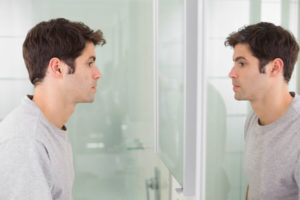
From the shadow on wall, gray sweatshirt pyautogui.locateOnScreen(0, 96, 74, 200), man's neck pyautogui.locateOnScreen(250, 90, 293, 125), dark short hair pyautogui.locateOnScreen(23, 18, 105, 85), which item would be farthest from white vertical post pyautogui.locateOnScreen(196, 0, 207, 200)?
dark short hair pyautogui.locateOnScreen(23, 18, 105, 85)

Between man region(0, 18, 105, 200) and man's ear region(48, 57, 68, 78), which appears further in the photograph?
man's ear region(48, 57, 68, 78)

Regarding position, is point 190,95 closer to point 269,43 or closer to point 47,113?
point 269,43

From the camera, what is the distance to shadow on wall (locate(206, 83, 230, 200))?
804 millimetres

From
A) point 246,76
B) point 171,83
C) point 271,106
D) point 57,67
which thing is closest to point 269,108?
point 271,106

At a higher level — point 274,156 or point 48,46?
point 48,46

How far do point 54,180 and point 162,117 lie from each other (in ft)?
1.76

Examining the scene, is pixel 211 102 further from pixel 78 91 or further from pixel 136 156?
pixel 136 156

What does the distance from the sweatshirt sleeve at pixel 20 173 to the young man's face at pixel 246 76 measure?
0.61 metres

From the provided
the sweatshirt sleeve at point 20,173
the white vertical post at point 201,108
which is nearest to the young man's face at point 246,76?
the white vertical post at point 201,108

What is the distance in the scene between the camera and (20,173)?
0.95 meters

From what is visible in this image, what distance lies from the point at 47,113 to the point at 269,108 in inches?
35.5

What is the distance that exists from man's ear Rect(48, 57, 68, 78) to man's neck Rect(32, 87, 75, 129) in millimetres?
71

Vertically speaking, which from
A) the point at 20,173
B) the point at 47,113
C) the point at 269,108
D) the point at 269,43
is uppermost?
the point at 269,43

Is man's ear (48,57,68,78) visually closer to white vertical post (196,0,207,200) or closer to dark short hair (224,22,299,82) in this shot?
white vertical post (196,0,207,200)
